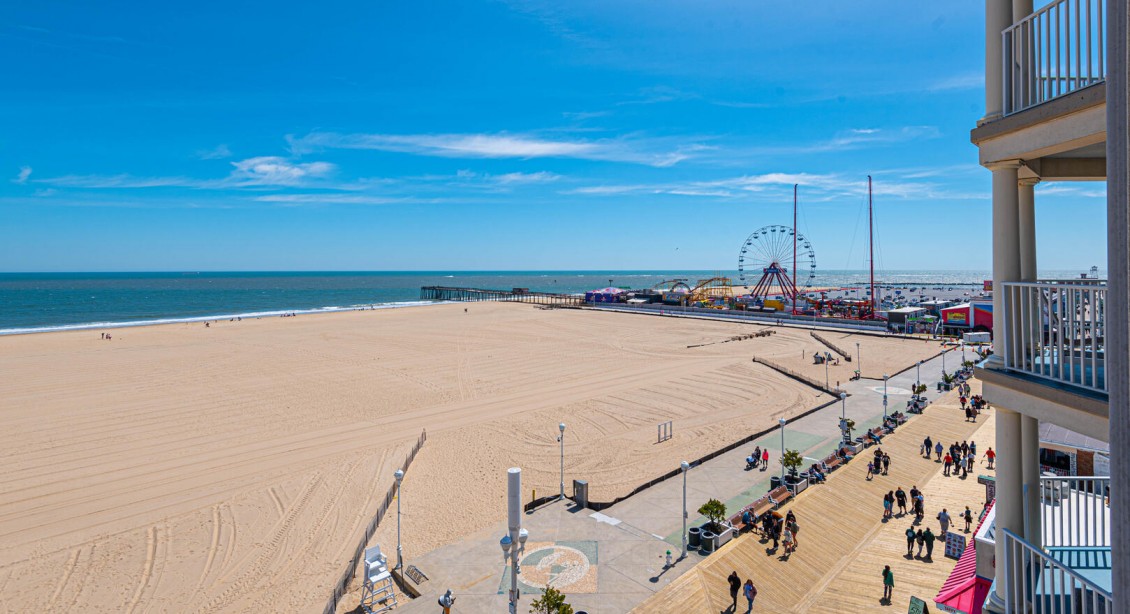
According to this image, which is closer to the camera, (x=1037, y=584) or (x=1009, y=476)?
(x=1009, y=476)

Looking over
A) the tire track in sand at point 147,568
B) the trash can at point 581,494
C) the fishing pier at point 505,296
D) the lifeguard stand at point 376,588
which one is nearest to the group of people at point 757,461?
the trash can at point 581,494

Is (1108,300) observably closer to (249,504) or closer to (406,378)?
(249,504)

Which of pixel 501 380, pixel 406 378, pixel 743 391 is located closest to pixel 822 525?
pixel 743 391

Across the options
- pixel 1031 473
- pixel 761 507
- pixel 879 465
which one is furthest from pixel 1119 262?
pixel 879 465

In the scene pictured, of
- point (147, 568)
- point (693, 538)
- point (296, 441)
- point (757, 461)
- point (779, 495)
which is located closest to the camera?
point (693, 538)

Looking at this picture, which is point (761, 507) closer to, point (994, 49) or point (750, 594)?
point (750, 594)

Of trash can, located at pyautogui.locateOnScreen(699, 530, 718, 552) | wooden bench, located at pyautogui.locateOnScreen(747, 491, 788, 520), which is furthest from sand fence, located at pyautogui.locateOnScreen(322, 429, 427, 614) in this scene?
wooden bench, located at pyautogui.locateOnScreen(747, 491, 788, 520)
